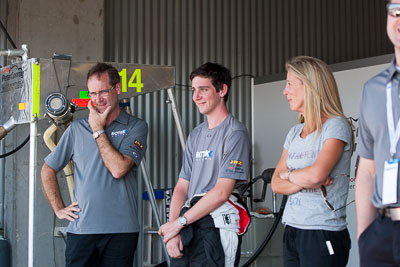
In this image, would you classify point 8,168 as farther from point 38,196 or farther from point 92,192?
point 92,192

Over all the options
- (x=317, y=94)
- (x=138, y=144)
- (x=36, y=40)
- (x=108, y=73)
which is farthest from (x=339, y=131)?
(x=36, y=40)

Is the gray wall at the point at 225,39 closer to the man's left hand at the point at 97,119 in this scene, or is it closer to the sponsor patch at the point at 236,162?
the man's left hand at the point at 97,119

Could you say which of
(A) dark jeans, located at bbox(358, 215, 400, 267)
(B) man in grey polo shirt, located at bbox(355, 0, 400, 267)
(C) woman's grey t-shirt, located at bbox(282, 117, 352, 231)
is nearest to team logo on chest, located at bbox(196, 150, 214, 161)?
(C) woman's grey t-shirt, located at bbox(282, 117, 352, 231)

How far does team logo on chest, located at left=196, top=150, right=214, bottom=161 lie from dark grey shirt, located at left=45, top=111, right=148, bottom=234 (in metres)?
0.35

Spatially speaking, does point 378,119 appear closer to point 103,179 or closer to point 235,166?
point 235,166

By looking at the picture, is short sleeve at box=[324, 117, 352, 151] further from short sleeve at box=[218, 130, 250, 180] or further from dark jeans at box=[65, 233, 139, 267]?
dark jeans at box=[65, 233, 139, 267]

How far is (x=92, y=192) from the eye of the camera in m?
2.91

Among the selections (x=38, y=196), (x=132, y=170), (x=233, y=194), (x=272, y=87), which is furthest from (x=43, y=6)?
(x=233, y=194)

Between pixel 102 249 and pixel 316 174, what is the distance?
1172 mm

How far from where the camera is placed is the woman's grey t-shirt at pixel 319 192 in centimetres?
239

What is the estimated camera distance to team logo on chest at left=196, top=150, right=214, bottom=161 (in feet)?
9.25

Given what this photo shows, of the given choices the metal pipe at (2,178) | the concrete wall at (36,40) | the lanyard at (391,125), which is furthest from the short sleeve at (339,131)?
the metal pipe at (2,178)

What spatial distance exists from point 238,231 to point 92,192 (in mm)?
773

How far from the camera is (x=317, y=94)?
2.55m
